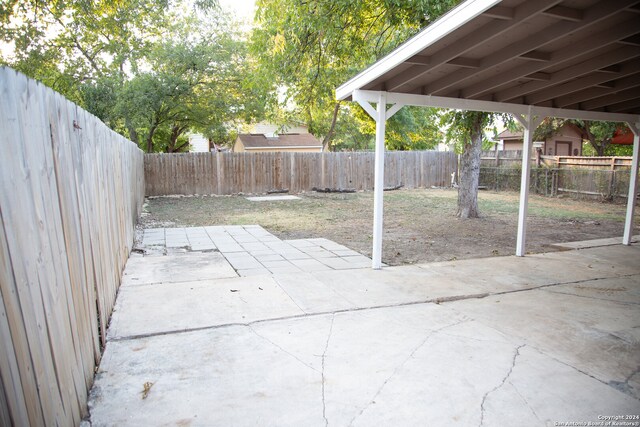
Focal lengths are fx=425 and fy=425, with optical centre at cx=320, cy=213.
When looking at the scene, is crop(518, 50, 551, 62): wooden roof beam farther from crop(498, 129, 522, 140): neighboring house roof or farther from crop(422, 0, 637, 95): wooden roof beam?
crop(498, 129, 522, 140): neighboring house roof

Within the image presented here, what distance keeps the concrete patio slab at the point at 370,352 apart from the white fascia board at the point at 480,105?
233cm

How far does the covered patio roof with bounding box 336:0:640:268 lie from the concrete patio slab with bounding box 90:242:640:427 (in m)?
1.52

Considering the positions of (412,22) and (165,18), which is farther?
(165,18)

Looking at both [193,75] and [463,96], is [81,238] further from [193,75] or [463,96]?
[193,75]

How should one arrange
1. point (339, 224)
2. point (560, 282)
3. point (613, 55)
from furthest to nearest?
point (339, 224) < point (560, 282) < point (613, 55)

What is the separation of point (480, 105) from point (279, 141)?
27.5m

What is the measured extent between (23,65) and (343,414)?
726 inches

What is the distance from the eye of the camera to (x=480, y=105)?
607cm

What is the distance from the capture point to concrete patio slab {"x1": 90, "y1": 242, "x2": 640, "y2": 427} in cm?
247

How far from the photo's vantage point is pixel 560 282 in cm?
507

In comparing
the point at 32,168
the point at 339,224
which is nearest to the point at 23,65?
the point at 339,224

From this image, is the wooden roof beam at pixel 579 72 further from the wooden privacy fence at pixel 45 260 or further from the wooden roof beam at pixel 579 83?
the wooden privacy fence at pixel 45 260

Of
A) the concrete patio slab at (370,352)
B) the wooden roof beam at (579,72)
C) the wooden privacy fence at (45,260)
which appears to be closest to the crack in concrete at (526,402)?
the concrete patio slab at (370,352)

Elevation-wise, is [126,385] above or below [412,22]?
below
